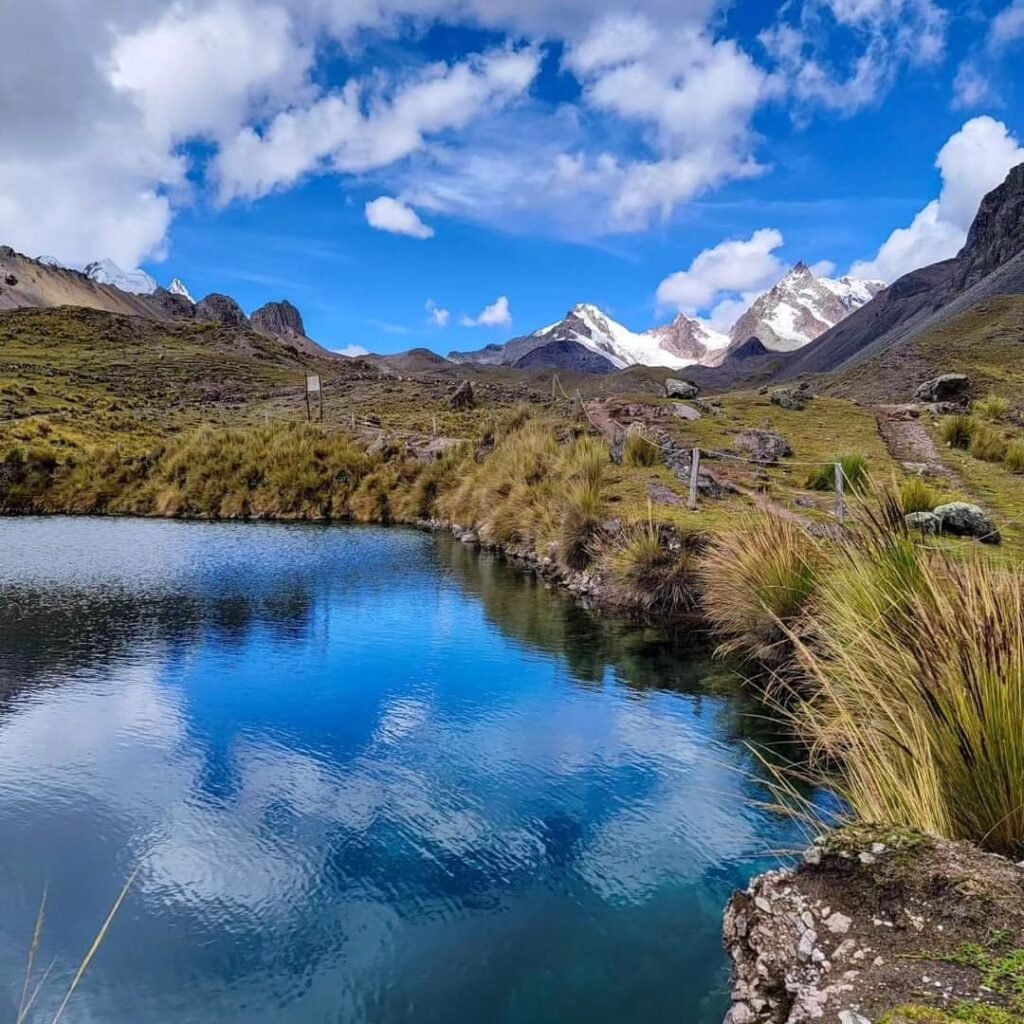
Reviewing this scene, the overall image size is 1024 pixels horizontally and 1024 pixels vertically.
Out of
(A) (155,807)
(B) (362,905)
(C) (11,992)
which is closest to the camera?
(C) (11,992)

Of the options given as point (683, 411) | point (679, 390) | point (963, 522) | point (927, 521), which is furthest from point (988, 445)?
point (679, 390)

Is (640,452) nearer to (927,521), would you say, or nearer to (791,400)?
(927,521)

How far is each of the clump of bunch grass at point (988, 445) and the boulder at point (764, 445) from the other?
4.21 metres

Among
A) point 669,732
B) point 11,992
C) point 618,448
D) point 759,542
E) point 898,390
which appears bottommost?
point 11,992

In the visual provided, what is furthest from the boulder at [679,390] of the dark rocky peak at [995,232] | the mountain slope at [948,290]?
the dark rocky peak at [995,232]

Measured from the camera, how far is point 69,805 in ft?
18.7

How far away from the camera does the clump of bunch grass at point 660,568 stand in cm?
1141

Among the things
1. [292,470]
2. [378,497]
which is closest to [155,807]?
[378,497]

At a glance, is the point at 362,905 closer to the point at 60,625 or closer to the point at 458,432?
the point at 60,625

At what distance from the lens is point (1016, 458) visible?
16.1m

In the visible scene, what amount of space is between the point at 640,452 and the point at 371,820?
13.7 m

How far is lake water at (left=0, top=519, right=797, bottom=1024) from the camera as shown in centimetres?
394

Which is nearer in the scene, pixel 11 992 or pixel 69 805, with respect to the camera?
pixel 11 992

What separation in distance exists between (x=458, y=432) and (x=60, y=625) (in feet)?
79.8
